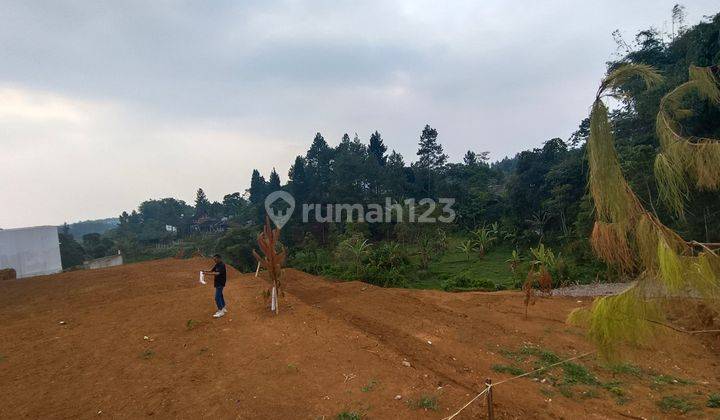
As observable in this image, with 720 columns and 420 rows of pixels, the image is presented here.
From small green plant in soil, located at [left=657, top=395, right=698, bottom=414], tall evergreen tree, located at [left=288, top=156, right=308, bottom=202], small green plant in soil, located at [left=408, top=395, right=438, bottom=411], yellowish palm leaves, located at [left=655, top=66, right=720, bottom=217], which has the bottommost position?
small green plant in soil, located at [left=657, top=395, right=698, bottom=414]

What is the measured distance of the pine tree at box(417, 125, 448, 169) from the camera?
118 ft

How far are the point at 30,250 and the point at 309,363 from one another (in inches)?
664

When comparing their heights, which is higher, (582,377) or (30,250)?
(30,250)

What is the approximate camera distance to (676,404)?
4.39m

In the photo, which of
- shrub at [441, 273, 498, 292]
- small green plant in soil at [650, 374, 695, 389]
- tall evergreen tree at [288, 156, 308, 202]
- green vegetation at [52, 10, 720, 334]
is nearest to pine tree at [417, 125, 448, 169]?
green vegetation at [52, 10, 720, 334]

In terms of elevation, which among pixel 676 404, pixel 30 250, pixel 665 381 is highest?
pixel 30 250

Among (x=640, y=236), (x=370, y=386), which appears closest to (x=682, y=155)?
(x=640, y=236)

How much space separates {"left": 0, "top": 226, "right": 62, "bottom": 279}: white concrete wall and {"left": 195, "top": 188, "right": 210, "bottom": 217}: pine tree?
31.4 meters

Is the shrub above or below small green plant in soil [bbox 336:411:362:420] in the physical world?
below

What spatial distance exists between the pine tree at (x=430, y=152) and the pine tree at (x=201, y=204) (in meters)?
28.1

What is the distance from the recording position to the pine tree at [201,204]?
1858 inches

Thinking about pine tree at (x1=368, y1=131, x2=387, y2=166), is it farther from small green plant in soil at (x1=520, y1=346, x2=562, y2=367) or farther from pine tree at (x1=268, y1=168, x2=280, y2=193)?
small green plant in soil at (x1=520, y1=346, x2=562, y2=367)

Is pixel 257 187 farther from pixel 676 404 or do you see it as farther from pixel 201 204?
pixel 676 404

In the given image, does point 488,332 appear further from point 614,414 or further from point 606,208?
point 606,208
